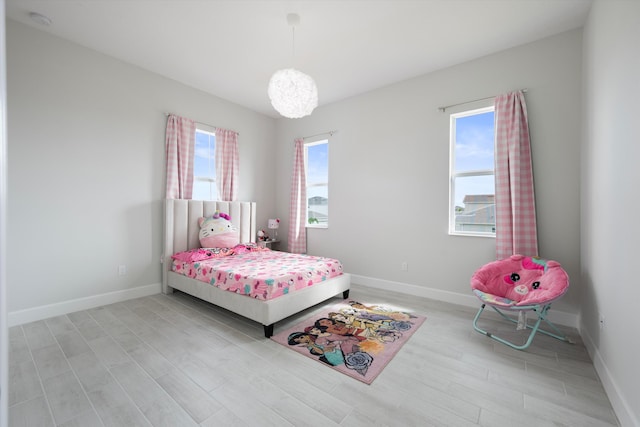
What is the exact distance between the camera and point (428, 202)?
3402mm

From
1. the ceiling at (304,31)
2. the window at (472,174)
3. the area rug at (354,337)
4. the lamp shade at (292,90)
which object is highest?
the ceiling at (304,31)

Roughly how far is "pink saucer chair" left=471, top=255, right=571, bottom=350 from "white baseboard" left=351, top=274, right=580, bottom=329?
0.63 ft

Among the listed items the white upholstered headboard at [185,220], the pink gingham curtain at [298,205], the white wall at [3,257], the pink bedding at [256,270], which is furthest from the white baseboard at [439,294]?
the white wall at [3,257]

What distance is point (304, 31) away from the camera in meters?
2.61

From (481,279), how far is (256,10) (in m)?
3.29

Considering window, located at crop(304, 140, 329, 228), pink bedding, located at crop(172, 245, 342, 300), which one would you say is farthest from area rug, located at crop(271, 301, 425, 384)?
window, located at crop(304, 140, 329, 228)

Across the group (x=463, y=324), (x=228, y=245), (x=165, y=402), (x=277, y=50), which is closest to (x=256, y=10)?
(x=277, y=50)

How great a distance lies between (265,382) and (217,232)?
7.82ft

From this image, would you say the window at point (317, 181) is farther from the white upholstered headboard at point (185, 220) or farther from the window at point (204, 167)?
the window at point (204, 167)

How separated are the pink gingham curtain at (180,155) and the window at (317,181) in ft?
6.25

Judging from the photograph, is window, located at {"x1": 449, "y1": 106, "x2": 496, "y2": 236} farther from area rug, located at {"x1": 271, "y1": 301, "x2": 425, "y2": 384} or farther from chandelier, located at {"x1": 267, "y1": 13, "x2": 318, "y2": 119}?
chandelier, located at {"x1": 267, "y1": 13, "x2": 318, "y2": 119}

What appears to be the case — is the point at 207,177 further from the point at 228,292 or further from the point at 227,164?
the point at 228,292

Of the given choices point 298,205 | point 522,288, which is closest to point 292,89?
point 298,205

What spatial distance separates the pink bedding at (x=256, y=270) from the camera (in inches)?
95.9
